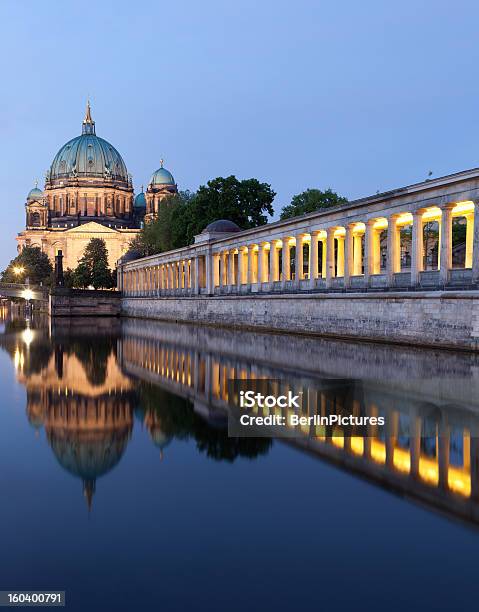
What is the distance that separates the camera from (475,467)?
28.6 ft

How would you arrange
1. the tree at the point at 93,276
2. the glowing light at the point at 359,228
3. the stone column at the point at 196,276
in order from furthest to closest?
the tree at the point at 93,276 < the stone column at the point at 196,276 < the glowing light at the point at 359,228

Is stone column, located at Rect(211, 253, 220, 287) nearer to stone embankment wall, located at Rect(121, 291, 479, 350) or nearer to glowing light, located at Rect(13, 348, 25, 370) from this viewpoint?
stone embankment wall, located at Rect(121, 291, 479, 350)

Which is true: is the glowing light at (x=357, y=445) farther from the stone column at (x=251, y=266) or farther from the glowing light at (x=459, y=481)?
the stone column at (x=251, y=266)

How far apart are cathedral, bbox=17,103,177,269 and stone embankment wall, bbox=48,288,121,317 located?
6926 centimetres

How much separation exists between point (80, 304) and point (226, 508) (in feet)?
259

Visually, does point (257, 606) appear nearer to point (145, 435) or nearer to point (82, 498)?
point (82, 498)

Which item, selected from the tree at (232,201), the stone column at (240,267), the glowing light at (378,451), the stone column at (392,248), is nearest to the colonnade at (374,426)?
the glowing light at (378,451)

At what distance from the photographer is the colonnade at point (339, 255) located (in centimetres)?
2894

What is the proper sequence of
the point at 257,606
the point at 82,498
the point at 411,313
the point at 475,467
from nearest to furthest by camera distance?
the point at 257,606 < the point at 82,498 < the point at 475,467 < the point at 411,313

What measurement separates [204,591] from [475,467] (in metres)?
4.75

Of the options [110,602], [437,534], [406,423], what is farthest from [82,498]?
[406,423]

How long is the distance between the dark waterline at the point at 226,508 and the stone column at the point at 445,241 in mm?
13833

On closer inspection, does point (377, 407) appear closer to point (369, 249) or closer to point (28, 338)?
point (369, 249)

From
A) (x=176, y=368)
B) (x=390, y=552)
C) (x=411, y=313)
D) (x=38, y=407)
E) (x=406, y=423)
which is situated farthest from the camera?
(x=411, y=313)
